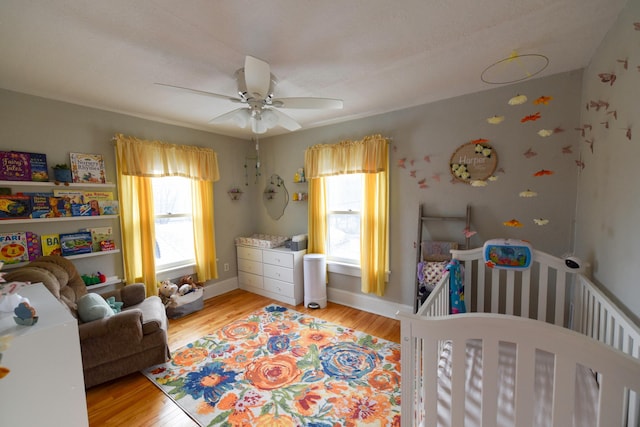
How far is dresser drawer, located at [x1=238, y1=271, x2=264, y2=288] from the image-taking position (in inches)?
143

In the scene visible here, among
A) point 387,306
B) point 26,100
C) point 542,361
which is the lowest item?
point 387,306

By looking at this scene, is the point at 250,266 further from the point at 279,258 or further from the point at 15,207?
the point at 15,207

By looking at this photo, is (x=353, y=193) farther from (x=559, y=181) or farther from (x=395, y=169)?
(x=559, y=181)

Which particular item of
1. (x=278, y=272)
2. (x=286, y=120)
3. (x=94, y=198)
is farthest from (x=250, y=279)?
(x=286, y=120)

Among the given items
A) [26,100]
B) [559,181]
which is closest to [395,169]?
[559,181]

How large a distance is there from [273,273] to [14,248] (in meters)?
2.41

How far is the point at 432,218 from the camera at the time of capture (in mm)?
2496

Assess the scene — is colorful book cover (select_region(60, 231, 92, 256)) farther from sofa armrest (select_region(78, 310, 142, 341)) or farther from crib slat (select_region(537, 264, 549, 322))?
crib slat (select_region(537, 264, 549, 322))

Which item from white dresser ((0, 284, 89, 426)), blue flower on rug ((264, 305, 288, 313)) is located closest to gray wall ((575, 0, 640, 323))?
white dresser ((0, 284, 89, 426))

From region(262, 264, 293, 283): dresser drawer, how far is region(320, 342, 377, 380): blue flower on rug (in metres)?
1.14

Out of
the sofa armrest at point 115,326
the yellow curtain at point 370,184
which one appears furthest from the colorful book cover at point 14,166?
the yellow curtain at point 370,184

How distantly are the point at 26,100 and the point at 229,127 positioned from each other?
1.80 metres

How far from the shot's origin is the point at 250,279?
375 centimetres

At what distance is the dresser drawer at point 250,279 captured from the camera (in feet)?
11.9
